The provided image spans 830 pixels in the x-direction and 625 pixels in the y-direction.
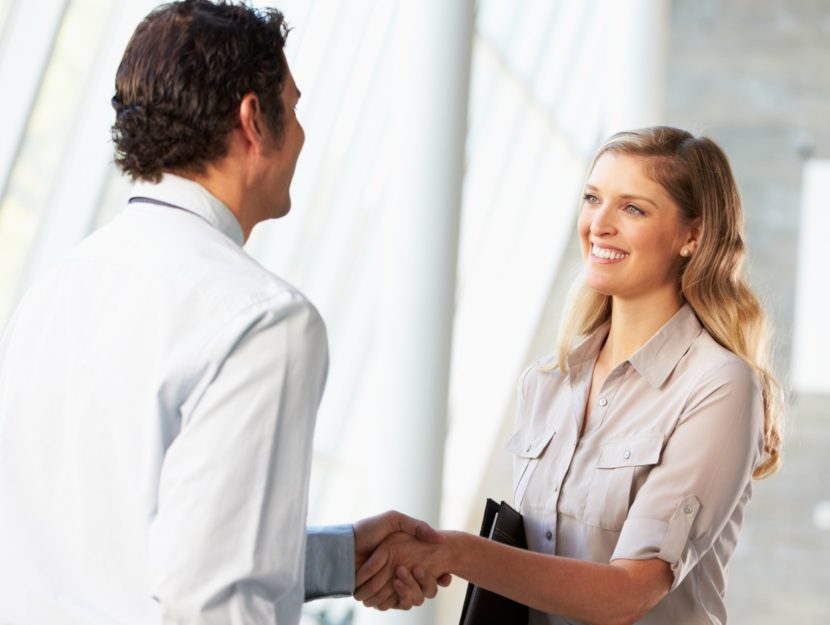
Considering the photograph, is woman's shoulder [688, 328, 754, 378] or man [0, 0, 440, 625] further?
woman's shoulder [688, 328, 754, 378]

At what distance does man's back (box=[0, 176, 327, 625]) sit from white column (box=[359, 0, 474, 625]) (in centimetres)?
325

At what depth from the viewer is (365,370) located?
30.1ft

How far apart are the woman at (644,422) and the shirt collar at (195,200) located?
37.3 inches

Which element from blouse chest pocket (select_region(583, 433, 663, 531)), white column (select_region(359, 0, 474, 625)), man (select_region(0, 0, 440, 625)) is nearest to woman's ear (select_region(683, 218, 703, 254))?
blouse chest pocket (select_region(583, 433, 663, 531))

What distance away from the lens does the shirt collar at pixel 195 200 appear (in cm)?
172

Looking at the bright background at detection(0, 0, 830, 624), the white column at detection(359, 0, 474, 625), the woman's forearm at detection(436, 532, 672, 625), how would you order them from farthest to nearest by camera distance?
the bright background at detection(0, 0, 830, 624), the white column at detection(359, 0, 474, 625), the woman's forearm at detection(436, 532, 672, 625)

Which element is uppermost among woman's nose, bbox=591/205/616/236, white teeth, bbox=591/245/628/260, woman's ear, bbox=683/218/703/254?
woman's ear, bbox=683/218/703/254

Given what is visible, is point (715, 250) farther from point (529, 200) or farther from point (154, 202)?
point (529, 200)

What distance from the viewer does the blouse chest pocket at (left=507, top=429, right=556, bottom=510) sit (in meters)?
2.62

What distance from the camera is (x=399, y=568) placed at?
2.51 m

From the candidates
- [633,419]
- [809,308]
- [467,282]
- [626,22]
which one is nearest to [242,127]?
[633,419]

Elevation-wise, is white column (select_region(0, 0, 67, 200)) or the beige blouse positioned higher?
white column (select_region(0, 0, 67, 200))

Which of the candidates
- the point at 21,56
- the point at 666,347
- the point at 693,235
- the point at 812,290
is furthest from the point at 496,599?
the point at 812,290

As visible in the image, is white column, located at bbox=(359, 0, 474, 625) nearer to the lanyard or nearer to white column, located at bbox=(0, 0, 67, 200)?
white column, located at bbox=(0, 0, 67, 200)
